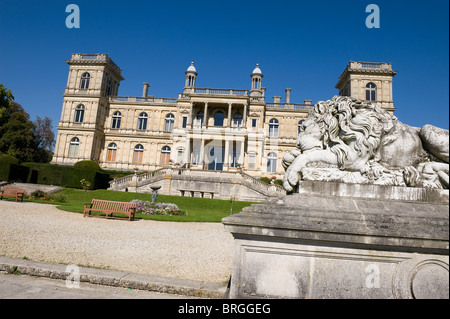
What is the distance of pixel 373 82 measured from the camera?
3177cm

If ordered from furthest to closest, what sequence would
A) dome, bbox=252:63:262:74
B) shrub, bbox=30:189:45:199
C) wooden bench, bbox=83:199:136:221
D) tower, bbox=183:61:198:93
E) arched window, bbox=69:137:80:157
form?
tower, bbox=183:61:198:93 < dome, bbox=252:63:262:74 < arched window, bbox=69:137:80:157 < shrub, bbox=30:189:45:199 < wooden bench, bbox=83:199:136:221

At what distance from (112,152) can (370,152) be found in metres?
36.6

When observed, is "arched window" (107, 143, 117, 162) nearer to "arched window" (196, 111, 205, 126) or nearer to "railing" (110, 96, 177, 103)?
"railing" (110, 96, 177, 103)

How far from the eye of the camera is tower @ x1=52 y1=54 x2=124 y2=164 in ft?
111

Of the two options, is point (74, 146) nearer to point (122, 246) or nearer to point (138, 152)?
point (138, 152)

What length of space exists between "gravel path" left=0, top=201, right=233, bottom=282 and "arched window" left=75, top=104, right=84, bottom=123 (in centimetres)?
2873

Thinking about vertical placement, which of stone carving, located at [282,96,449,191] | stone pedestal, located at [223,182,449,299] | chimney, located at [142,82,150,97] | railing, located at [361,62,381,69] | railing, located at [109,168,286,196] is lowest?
stone pedestal, located at [223,182,449,299]

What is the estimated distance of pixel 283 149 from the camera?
3450 cm

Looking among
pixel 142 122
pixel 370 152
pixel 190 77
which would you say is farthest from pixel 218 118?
pixel 370 152

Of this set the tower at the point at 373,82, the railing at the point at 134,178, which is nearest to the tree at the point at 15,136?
the railing at the point at 134,178

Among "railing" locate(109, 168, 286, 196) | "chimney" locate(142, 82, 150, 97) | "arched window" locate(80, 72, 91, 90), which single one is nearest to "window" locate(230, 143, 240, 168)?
"railing" locate(109, 168, 286, 196)

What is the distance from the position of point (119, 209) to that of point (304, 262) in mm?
10207

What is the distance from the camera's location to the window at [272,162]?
3397 centimetres
